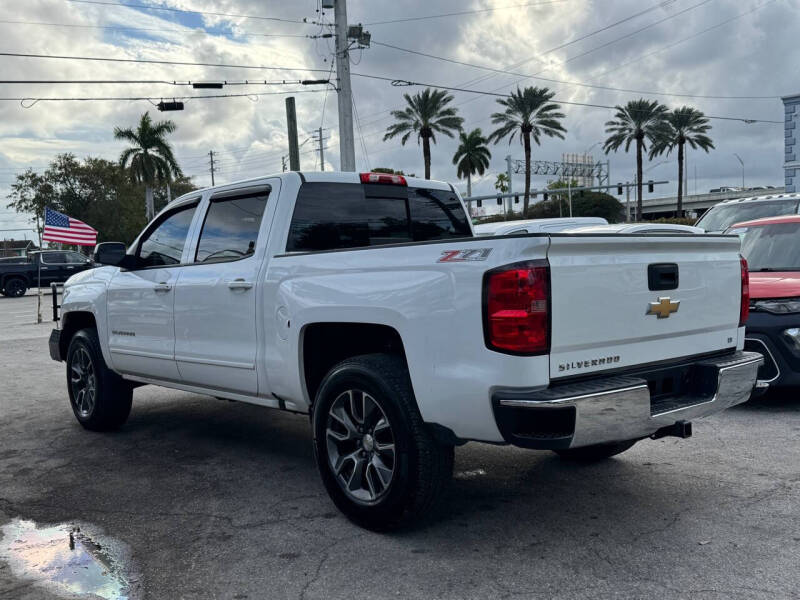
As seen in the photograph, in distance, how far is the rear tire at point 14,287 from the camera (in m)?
31.2

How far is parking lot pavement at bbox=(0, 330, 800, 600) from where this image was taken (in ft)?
11.3

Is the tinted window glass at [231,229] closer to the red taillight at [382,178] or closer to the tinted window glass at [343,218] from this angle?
the tinted window glass at [343,218]

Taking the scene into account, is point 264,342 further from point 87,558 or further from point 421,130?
point 421,130

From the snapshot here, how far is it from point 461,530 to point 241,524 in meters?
1.23

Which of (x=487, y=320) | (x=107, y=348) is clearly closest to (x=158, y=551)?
(x=487, y=320)

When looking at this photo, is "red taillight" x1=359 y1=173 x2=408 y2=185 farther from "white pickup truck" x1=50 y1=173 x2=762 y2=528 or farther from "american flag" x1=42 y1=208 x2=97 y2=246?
"american flag" x1=42 y1=208 x2=97 y2=246

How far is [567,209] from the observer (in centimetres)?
9631

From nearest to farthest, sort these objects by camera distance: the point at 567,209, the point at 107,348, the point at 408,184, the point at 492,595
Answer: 1. the point at 492,595
2. the point at 408,184
3. the point at 107,348
4. the point at 567,209

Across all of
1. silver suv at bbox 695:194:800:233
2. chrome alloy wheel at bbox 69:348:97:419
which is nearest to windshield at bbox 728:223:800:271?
silver suv at bbox 695:194:800:233

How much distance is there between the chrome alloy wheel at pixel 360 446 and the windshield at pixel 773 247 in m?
5.30

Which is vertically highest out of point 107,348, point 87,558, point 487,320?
point 487,320

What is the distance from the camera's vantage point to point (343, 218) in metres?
5.06

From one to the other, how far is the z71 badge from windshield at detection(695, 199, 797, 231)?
25.9ft

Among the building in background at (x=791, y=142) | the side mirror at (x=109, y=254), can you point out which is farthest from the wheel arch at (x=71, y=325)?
the building in background at (x=791, y=142)
